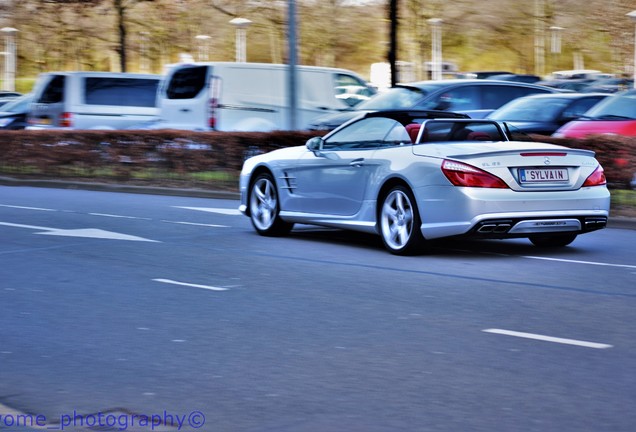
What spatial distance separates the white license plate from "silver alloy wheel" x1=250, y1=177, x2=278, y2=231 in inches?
127

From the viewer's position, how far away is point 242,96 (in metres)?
22.9

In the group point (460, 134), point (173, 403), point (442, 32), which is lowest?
point (173, 403)

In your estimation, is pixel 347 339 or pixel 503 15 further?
pixel 503 15

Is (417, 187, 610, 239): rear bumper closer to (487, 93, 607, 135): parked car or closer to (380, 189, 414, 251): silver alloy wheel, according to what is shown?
(380, 189, 414, 251): silver alloy wheel

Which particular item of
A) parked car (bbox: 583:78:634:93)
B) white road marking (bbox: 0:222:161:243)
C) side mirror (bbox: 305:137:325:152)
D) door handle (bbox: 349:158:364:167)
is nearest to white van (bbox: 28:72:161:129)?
white road marking (bbox: 0:222:161:243)

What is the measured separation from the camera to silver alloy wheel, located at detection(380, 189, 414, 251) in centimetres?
1045

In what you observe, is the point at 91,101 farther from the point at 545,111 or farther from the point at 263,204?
the point at 263,204

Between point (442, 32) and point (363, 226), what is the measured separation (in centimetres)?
5165

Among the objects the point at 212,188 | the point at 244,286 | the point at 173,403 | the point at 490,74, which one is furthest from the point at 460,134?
the point at 490,74

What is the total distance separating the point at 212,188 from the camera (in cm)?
1959

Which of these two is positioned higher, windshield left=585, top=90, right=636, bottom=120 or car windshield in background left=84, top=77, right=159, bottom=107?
car windshield in background left=84, top=77, right=159, bottom=107

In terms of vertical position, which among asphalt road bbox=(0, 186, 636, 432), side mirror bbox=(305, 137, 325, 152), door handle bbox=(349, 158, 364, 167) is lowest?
asphalt road bbox=(0, 186, 636, 432)

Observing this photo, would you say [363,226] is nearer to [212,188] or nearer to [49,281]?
[49,281]

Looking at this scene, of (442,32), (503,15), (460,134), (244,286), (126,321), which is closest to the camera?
(126,321)
